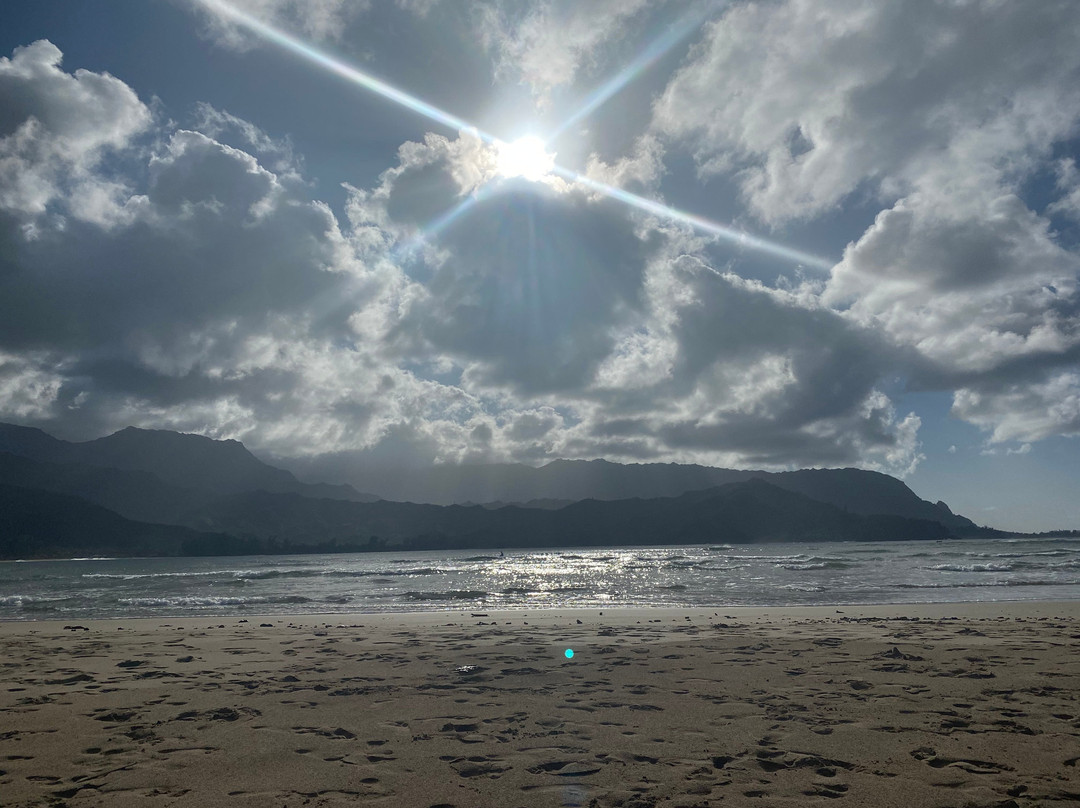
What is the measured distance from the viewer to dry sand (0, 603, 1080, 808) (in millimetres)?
4883

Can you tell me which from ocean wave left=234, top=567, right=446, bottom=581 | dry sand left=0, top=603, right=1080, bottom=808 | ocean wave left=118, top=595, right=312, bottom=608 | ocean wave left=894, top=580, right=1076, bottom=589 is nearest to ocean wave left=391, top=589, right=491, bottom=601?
ocean wave left=118, top=595, right=312, bottom=608

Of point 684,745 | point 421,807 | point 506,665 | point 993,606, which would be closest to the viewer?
point 421,807

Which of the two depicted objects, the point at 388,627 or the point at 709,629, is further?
the point at 388,627

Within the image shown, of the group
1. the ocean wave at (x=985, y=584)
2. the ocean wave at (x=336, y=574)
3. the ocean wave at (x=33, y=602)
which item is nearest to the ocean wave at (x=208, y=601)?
the ocean wave at (x=33, y=602)

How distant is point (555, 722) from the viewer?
22.0ft

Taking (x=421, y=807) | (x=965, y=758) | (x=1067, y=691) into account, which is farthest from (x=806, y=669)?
(x=421, y=807)

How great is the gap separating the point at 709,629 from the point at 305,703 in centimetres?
1004

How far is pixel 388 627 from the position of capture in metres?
16.6

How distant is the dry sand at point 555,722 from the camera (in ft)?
16.0

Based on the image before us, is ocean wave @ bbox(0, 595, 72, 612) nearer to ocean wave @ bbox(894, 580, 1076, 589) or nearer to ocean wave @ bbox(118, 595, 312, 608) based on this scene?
ocean wave @ bbox(118, 595, 312, 608)

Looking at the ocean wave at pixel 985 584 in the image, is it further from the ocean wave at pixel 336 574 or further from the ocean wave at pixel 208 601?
the ocean wave at pixel 336 574

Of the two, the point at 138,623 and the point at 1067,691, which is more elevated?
the point at 1067,691

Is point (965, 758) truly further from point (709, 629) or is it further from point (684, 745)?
point (709, 629)

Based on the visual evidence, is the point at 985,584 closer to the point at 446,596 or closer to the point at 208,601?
the point at 446,596
